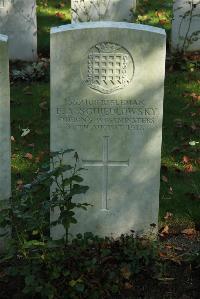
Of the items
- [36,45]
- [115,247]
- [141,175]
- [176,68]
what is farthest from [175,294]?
[36,45]

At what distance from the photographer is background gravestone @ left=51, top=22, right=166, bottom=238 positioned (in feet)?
15.8

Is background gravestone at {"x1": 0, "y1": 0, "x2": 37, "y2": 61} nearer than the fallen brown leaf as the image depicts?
No

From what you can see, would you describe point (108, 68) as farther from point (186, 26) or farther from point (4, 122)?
point (186, 26)

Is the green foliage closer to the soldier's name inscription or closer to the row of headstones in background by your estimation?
the soldier's name inscription

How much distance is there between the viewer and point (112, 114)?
197 inches

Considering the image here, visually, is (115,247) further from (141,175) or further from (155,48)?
(155,48)

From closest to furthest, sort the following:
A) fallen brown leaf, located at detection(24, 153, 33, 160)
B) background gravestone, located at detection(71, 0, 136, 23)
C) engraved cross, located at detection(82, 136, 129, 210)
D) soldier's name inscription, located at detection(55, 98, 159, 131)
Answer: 1. soldier's name inscription, located at detection(55, 98, 159, 131)
2. engraved cross, located at detection(82, 136, 129, 210)
3. fallen brown leaf, located at detection(24, 153, 33, 160)
4. background gravestone, located at detection(71, 0, 136, 23)

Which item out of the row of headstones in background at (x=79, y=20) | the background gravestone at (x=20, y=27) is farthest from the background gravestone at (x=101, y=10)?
the background gravestone at (x=20, y=27)

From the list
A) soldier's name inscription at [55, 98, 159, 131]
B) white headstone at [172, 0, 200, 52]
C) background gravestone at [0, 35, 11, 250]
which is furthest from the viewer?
white headstone at [172, 0, 200, 52]

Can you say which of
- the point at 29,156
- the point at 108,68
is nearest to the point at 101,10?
the point at 29,156

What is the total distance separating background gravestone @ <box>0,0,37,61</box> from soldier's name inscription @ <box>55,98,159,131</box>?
439 centimetres

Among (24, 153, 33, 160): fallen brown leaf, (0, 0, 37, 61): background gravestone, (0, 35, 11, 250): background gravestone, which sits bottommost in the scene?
(24, 153, 33, 160): fallen brown leaf

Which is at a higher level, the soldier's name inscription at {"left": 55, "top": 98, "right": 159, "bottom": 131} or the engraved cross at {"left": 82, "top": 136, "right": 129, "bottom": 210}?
the soldier's name inscription at {"left": 55, "top": 98, "right": 159, "bottom": 131}

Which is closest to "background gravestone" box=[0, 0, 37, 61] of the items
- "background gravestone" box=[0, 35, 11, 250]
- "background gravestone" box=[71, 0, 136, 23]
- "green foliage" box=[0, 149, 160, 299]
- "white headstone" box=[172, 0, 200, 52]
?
"background gravestone" box=[71, 0, 136, 23]
